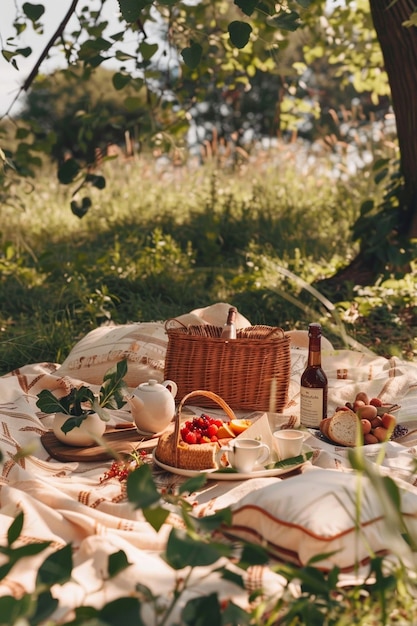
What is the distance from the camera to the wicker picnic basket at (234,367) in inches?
141

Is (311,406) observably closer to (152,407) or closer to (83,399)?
(152,407)

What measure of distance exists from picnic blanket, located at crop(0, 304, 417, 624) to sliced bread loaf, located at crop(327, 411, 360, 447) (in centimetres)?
4

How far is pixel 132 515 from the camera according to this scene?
2.50 metres

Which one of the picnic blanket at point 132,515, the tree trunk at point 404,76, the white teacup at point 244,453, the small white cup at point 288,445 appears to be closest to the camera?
the picnic blanket at point 132,515

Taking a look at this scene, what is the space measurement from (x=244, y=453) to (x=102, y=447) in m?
0.68

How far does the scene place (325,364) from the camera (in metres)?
4.21

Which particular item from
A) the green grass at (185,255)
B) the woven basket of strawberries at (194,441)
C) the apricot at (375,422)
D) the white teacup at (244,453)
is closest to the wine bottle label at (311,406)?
the apricot at (375,422)

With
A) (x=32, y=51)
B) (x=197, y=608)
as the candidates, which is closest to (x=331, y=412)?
(x=197, y=608)

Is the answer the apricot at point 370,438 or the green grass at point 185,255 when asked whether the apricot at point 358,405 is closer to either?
the apricot at point 370,438

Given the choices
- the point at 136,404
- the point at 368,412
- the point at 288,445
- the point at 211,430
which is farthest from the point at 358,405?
the point at 136,404

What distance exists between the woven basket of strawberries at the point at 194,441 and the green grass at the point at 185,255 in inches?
65.6

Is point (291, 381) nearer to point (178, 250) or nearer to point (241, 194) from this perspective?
point (178, 250)

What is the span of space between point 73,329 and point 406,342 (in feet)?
7.00

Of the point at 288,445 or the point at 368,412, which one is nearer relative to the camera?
the point at 288,445
